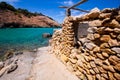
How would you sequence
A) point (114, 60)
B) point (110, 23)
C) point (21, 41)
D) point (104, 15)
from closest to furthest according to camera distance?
point (114, 60) < point (110, 23) < point (104, 15) < point (21, 41)

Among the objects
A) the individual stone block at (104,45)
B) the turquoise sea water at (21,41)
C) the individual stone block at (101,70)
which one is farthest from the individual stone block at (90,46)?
the turquoise sea water at (21,41)

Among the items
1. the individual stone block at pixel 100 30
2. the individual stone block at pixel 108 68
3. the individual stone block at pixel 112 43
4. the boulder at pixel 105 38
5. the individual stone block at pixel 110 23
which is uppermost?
the individual stone block at pixel 110 23

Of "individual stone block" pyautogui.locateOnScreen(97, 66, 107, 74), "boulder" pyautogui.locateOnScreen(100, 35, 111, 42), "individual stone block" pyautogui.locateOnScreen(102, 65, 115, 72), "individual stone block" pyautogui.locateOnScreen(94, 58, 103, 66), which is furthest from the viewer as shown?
"individual stone block" pyautogui.locateOnScreen(94, 58, 103, 66)

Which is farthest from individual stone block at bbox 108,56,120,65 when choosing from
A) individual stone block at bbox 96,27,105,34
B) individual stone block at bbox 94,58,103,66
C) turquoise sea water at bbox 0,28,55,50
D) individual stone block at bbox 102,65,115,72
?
turquoise sea water at bbox 0,28,55,50

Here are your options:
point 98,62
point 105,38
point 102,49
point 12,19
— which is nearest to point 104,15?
point 105,38

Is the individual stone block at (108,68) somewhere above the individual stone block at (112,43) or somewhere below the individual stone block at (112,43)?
below

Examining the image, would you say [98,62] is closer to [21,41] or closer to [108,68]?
[108,68]

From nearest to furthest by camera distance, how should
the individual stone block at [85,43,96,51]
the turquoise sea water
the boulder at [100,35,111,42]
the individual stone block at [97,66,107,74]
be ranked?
1. the boulder at [100,35,111,42]
2. the individual stone block at [97,66,107,74]
3. the individual stone block at [85,43,96,51]
4. the turquoise sea water

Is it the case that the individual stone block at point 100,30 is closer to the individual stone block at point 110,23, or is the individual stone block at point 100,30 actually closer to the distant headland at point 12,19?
the individual stone block at point 110,23

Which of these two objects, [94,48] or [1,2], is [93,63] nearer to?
[94,48]

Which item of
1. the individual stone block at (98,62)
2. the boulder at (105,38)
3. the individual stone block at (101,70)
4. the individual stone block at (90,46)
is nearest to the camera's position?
the boulder at (105,38)

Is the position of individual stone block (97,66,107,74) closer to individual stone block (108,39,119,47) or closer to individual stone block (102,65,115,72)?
individual stone block (102,65,115,72)

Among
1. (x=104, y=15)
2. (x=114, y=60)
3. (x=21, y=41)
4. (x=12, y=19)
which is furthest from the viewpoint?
(x=12, y=19)

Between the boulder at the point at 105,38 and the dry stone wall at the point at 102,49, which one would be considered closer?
the dry stone wall at the point at 102,49
